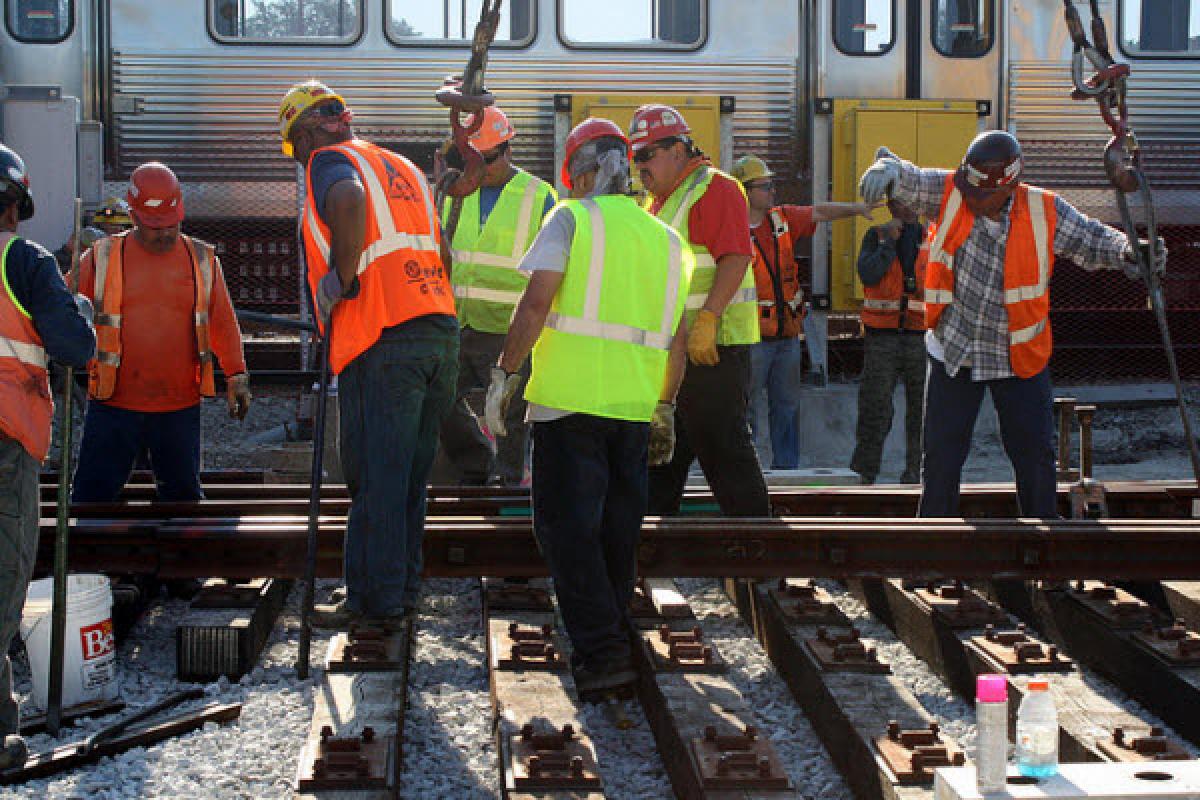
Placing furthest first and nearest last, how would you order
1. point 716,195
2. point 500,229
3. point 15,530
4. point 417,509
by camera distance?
point 500,229 < point 716,195 < point 417,509 < point 15,530

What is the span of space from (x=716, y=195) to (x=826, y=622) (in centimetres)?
176

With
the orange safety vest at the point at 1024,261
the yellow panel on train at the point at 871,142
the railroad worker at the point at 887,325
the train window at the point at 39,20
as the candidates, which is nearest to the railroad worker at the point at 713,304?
the orange safety vest at the point at 1024,261

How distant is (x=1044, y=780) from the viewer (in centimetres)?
284

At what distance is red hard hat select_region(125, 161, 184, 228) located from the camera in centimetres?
633

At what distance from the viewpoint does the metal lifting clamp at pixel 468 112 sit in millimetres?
5820

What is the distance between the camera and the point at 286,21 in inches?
424

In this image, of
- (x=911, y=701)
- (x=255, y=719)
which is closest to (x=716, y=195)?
(x=911, y=701)

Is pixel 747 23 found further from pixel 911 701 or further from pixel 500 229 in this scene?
pixel 911 701

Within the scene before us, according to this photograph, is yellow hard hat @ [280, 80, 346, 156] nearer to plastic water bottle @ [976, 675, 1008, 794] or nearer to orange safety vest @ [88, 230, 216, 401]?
orange safety vest @ [88, 230, 216, 401]

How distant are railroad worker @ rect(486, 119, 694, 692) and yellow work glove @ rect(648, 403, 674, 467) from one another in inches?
19.6

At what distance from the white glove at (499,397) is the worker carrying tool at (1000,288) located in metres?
1.86

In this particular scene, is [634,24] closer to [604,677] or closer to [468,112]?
[468,112]

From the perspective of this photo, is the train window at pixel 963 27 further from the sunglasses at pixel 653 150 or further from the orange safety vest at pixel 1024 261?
the sunglasses at pixel 653 150

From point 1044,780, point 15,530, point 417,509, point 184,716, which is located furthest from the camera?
point 417,509
